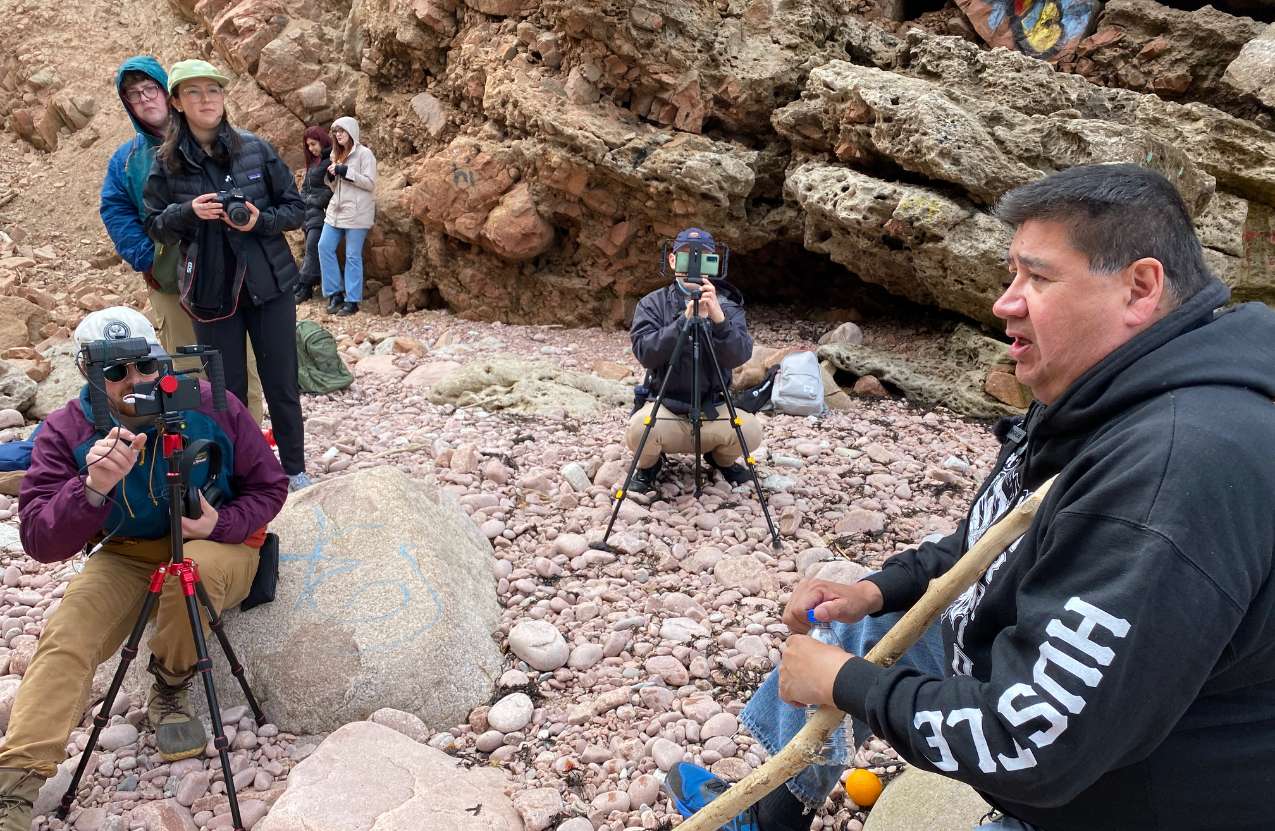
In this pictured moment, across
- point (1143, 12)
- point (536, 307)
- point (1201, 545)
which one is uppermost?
point (1143, 12)

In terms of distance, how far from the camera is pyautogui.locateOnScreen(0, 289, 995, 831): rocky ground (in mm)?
2998

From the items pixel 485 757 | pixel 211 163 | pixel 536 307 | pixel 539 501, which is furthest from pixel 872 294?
pixel 485 757

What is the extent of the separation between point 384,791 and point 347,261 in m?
8.41

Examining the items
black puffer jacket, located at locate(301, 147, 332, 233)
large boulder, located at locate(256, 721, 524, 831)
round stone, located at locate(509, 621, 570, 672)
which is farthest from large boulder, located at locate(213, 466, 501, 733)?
black puffer jacket, located at locate(301, 147, 332, 233)

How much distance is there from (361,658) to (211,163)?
2908 millimetres

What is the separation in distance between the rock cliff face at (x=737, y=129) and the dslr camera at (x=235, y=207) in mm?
4575

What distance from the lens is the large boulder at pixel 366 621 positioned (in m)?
3.30

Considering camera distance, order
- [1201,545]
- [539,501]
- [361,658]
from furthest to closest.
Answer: [539,501] < [361,658] < [1201,545]

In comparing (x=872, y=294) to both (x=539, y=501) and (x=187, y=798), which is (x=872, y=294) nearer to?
(x=539, y=501)

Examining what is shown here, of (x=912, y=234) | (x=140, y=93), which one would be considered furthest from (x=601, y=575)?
(x=912, y=234)

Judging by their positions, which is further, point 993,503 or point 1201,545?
point 993,503

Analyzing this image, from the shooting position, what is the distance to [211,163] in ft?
14.9

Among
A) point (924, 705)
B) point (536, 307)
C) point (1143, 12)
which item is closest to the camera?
point (924, 705)

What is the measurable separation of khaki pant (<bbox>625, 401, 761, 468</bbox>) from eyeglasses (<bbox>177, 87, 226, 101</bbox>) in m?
2.94
